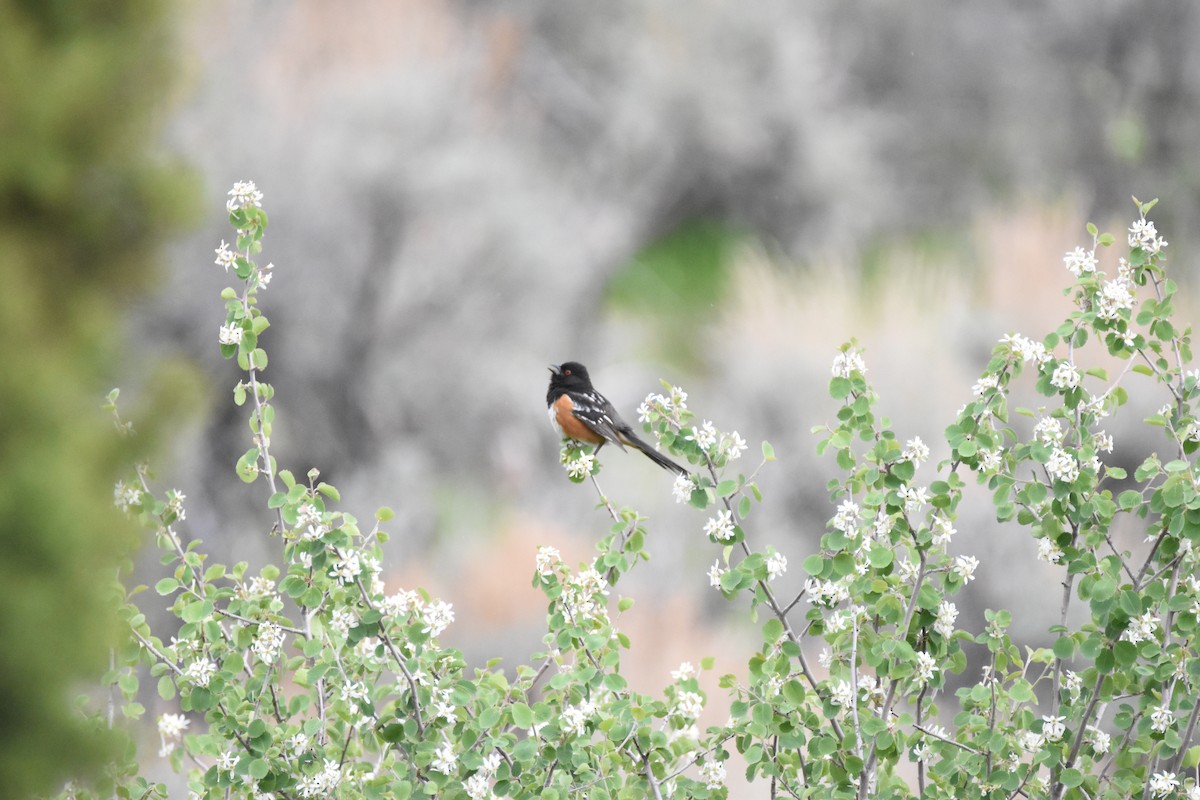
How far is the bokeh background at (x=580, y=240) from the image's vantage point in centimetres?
669

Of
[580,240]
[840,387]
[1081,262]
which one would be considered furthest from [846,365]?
[580,240]

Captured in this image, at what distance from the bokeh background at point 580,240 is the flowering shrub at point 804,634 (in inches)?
46.1

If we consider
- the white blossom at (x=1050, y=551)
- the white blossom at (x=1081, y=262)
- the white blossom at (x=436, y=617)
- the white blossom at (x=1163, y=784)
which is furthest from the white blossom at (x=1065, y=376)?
the white blossom at (x=436, y=617)

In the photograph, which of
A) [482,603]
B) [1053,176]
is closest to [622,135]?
[1053,176]

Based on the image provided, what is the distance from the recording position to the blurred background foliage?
6.23 feet

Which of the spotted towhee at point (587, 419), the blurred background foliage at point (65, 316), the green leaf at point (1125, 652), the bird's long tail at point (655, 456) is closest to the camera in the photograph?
the blurred background foliage at point (65, 316)

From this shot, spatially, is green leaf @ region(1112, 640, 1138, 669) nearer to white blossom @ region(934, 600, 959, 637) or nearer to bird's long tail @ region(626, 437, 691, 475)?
white blossom @ region(934, 600, 959, 637)

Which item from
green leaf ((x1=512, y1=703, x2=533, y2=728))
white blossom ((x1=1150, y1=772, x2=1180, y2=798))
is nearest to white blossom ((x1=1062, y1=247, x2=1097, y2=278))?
white blossom ((x1=1150, y1=772, x2=1180, y2=798))

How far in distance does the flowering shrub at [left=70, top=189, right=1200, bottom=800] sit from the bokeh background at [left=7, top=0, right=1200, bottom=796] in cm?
117

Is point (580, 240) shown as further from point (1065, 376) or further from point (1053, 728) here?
point (1053, 728)

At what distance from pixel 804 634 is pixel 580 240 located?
7551 millimetres

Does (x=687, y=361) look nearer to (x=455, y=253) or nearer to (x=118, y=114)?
(x=455, y=253)

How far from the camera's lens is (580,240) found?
9898 millimetres

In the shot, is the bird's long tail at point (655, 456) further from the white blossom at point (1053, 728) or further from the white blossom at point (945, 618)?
the white blossom at point (1053, 728)
